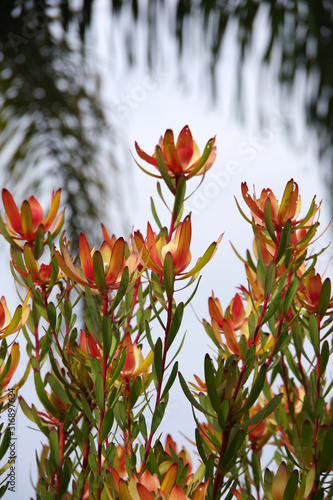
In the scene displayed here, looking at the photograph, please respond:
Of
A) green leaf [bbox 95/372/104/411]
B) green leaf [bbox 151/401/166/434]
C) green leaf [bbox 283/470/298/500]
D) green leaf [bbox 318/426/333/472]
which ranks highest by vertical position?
green leaf [bbox 95/372/104/411]

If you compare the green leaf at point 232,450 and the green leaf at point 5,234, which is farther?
the green leaf at point 5,234

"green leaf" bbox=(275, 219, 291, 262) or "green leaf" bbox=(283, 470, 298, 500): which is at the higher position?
"green leaf" bbox=(275, 219, 291, 262)

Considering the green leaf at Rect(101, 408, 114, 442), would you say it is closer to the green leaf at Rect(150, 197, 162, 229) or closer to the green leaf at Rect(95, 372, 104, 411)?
the green leaf at Rect(95, 372, 104, 411)

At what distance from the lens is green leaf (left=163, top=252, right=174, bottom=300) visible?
35cm

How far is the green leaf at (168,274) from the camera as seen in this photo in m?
0.35

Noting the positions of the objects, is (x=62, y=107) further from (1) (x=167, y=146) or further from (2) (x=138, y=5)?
(1) (x=167, y=146)

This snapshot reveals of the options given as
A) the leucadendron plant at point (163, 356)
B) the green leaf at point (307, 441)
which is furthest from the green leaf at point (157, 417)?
the green leaf at point (307, 441)

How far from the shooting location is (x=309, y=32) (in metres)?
2.65

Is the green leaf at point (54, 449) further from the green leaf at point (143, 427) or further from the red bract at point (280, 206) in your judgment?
the red bract at point (280, 206)

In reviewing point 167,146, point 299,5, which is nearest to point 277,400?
point 167,146

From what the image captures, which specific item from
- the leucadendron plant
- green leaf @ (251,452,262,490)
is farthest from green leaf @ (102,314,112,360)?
green leaf @ (251,452,262,490)

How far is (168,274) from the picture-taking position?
1.17 feet

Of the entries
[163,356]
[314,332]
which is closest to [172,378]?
[163,356]

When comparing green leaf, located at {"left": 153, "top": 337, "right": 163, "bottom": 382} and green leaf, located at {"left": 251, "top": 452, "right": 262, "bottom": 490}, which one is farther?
green leaf, located at {"left": 251, "top": 452, "right": 262, "bottom": 490}
